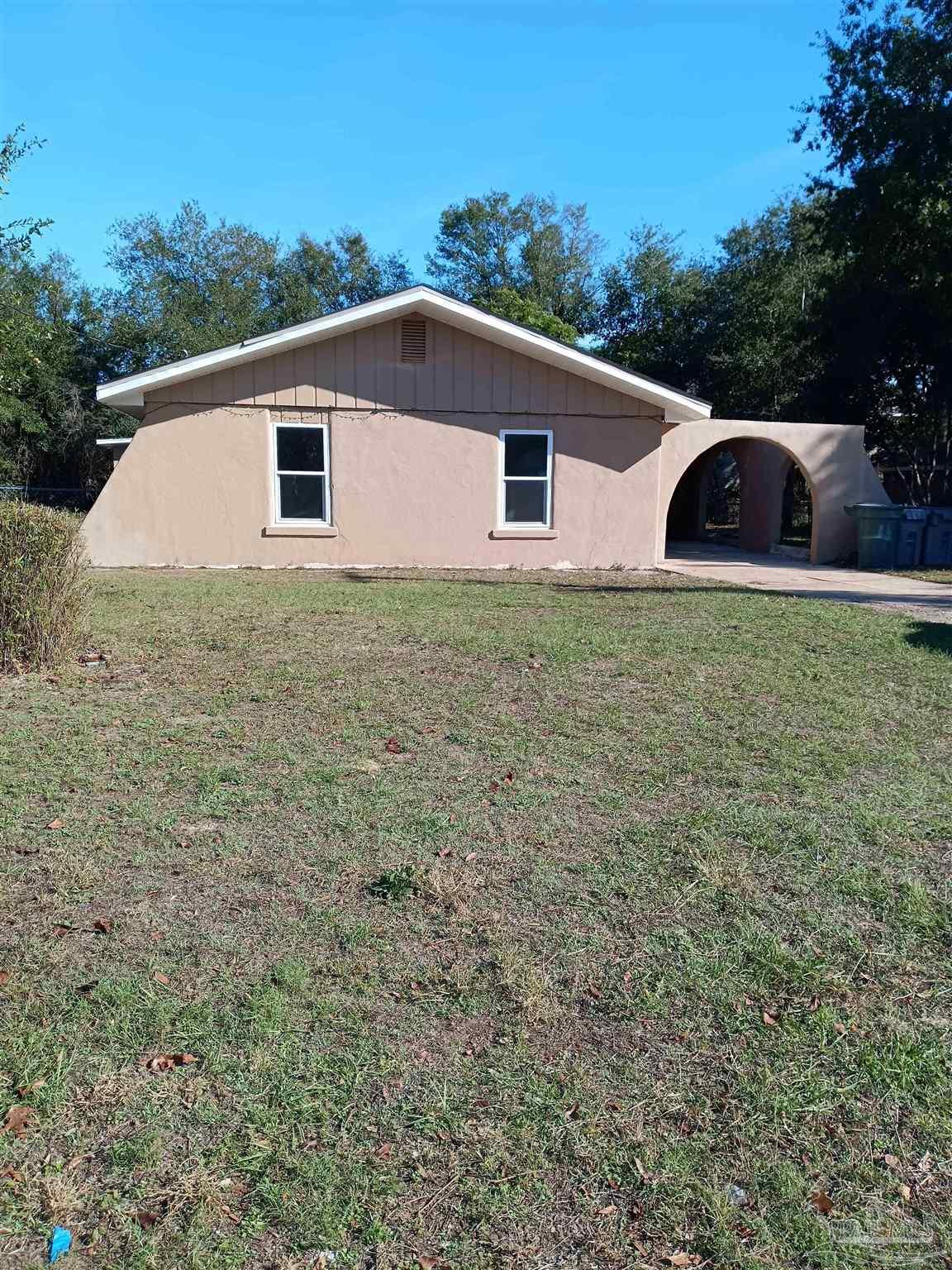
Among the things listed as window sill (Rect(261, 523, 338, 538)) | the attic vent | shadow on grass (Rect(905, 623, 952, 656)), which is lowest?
Answer: shadow on grass (Rect(905, 623, 952, 656))

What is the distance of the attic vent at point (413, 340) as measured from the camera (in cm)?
1433

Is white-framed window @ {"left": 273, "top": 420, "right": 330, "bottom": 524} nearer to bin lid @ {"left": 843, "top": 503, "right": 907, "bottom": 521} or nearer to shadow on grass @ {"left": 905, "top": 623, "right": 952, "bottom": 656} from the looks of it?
shadow on grass @ {"left": 905, "top": 623, "right": 952, "bottom": 656}

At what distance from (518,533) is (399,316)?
3.80m

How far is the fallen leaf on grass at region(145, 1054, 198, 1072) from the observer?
8.54 ft

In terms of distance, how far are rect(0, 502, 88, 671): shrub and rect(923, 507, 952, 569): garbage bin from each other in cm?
1458

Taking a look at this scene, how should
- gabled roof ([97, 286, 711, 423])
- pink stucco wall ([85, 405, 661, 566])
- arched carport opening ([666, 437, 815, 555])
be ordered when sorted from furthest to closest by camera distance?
arched carport opening ([666, 437, 815, 555])
pink stucco wall ([85, 405, 661, 566])
gabled roof ([97, 286, 711, 423])

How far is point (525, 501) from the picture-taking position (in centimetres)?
1517

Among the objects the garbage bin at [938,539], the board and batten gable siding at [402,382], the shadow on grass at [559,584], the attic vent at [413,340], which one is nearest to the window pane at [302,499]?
the board and batten gable siding at [402,382]

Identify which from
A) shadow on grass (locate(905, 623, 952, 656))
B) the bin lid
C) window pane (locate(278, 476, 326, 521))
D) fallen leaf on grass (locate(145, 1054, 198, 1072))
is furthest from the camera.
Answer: the bin lid

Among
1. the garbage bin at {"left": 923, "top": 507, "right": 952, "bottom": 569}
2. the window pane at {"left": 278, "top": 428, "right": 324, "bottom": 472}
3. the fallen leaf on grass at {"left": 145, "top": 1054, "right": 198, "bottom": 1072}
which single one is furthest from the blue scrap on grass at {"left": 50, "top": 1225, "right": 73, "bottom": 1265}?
the garbage bin at {"left": 923, "top": 507, "right": 952, "bottom": 569}

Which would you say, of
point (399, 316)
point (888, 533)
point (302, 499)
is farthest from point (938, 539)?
point (302, 499)

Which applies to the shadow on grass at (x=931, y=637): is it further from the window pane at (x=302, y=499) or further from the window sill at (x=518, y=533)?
the window pane at (x=302, y=499)

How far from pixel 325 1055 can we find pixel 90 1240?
748 millimetres

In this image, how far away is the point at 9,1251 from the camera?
2.04 metres
